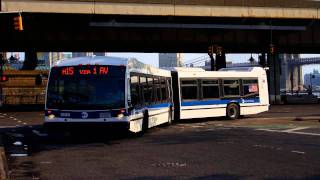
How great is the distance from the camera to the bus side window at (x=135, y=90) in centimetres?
1820

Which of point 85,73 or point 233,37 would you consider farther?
point 233,37

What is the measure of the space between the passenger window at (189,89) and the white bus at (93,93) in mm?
7908

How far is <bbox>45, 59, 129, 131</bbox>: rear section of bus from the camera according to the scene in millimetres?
17375

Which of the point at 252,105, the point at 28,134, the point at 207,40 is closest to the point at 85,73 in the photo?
the point at 28,134

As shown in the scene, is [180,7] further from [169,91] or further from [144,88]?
[144,88]

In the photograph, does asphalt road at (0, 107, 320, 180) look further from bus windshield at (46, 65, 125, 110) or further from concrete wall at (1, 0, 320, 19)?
concrete wall at (1, 0, 320, 19)

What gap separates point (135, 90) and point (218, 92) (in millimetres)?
9813

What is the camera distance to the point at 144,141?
17.5 meters

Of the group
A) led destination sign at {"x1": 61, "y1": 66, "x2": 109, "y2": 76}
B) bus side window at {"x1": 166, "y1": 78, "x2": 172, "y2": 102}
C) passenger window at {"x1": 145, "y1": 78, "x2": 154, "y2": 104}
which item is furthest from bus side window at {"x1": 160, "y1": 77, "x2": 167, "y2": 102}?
led destination sign at {"x1": 61, "y1": 66, "x2": 109, "y2": 76}

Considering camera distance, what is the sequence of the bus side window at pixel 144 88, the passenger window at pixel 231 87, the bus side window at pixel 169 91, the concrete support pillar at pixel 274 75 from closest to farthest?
the bus side window at pixel 144 88 → the bus side window at pixel 169 91 → the passenger window at pixel 231 87 → the concrete support pillar at pixel 274 75

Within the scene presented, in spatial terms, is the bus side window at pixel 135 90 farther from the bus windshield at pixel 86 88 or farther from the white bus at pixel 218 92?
the white bus at pixel 218 92

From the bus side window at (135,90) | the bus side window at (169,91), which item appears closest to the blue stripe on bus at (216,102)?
the bus side window at (169,91)

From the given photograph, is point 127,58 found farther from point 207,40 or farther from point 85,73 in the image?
point 207,40

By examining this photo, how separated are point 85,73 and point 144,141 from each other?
2823 mm
